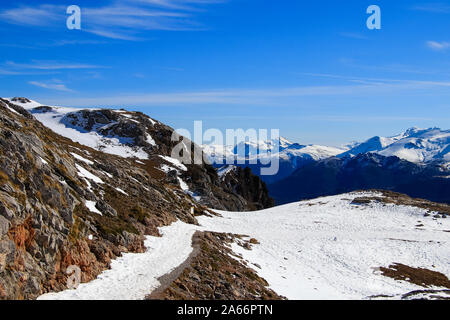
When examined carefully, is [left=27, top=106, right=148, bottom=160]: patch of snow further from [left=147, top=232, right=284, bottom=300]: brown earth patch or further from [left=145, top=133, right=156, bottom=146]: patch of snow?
[left=147, top=232, right=284, bottom=300]: brown earth patch

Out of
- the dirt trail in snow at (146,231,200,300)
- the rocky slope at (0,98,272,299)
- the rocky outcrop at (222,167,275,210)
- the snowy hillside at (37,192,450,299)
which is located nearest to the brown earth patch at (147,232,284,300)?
the dirt trail in snow at (146,231,200,300)

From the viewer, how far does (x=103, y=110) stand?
424 feet

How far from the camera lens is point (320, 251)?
47.2 m

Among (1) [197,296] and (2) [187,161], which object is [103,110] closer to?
(2) [187,161]

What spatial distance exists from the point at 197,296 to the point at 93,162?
110 ft

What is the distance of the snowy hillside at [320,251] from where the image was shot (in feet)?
79.3

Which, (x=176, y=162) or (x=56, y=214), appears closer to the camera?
(x=56, y=214)

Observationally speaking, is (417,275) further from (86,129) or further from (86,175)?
(86,129)

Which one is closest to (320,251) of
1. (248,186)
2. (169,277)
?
(169,277)

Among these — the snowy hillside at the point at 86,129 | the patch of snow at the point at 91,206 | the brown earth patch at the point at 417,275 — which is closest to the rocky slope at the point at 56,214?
the patch of snow at the point at 91,206

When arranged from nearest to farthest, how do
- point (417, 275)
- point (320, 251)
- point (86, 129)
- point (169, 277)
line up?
point (169, 277) → point (417, 275) → point (320, 251) → point (86, 129)

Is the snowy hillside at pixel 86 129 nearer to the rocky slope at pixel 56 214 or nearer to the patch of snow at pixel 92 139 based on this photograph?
the patch of snow at pixel 92 139

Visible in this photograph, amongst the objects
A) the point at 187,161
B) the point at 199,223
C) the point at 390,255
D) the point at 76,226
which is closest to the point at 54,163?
the point at 76,226

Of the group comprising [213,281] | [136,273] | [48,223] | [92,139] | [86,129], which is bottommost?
[213,281]
